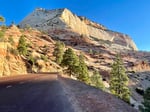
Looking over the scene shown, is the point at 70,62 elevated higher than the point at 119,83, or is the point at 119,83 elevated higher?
the point at 70,62

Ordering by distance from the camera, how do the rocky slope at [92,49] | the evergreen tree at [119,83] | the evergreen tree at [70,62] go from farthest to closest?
the rocky slope at [92,49] < the evergreen tree at [70,62] < the evergreen tree at [119,83]

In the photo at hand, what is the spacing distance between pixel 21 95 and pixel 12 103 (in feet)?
6.98

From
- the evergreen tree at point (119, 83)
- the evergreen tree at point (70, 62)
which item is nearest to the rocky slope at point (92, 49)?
the evergreen tree at point (119, 83)

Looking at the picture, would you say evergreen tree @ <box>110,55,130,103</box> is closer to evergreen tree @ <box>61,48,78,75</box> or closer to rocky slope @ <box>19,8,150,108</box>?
evergreen tree @ <box>61,48,78,75</box>

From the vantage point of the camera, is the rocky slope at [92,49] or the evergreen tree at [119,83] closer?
the evergreen tree at [119,83]

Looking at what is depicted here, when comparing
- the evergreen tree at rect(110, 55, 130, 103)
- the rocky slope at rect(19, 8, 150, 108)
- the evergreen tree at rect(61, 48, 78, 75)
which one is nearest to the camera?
the evergreen tree at rect(110, 55, 130, 103)

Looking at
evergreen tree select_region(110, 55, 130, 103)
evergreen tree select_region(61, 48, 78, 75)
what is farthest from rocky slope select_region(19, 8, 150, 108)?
evergreen tree select_region(61, 48, 78, 75)

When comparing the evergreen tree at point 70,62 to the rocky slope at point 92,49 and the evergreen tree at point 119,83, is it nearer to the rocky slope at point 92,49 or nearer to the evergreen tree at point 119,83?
the evergreen tree at point 119,83

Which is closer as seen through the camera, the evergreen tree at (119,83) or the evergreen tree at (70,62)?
the evergreen tree at (119,83)

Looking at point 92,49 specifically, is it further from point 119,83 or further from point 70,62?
point 119,83

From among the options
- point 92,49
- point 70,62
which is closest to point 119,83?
point 70,62

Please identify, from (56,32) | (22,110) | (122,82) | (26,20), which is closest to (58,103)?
(22,110)

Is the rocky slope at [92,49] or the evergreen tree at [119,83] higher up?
the rocky slope at [92,49]

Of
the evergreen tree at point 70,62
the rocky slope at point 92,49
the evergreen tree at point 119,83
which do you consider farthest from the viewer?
the rocky slope at point 92,49
